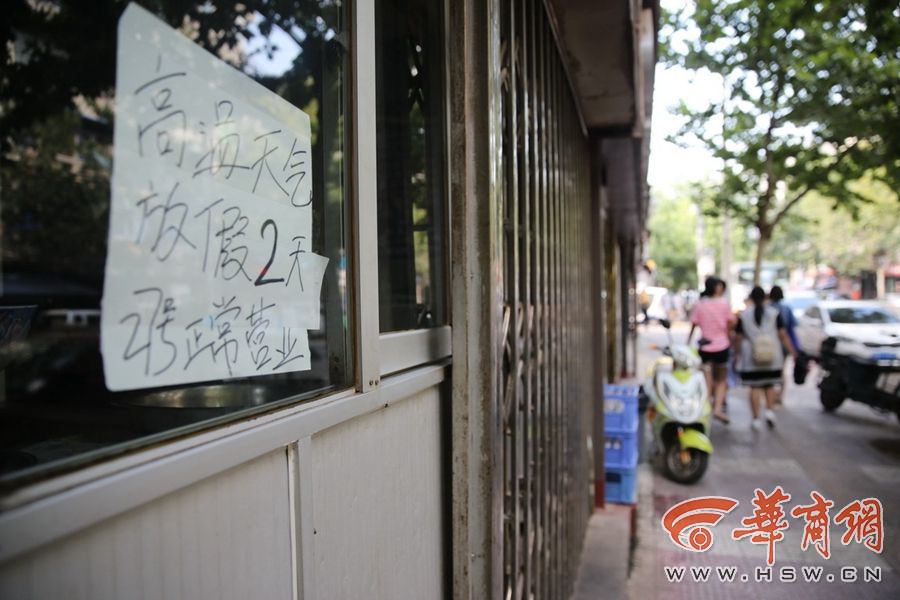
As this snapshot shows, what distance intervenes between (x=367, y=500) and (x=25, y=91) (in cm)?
105

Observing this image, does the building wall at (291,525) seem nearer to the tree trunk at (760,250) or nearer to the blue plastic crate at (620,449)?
the blue plastic crate at (620,449)

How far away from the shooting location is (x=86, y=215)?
890 mm

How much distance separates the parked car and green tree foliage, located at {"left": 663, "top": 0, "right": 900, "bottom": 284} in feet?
8.11

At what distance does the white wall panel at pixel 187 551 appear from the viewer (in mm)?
617

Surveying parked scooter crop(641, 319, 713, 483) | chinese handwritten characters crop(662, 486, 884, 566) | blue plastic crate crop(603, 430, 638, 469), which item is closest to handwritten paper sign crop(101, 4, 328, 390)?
chinese handwritten characters crop(662, 486, 884, 566)

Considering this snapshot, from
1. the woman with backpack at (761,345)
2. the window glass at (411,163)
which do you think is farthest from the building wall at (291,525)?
the woman with backpack at (761,345)

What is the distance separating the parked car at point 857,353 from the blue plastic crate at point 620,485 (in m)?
4.03

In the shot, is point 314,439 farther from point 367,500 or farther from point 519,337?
point 519,337

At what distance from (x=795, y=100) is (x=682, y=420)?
24.0 feet

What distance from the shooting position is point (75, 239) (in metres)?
0.92

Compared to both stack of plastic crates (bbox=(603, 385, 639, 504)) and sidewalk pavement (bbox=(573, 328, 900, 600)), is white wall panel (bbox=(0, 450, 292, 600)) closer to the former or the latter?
sidewalk pavement (bbox=(573, 328, 900, 600))

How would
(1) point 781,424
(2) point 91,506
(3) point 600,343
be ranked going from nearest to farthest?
(2) point 91,506
(3) point 600,343
(1) point 781,424

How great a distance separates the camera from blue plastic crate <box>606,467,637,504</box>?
16.4 ft

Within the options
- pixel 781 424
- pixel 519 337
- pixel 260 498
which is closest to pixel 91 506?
pixel 260 498
